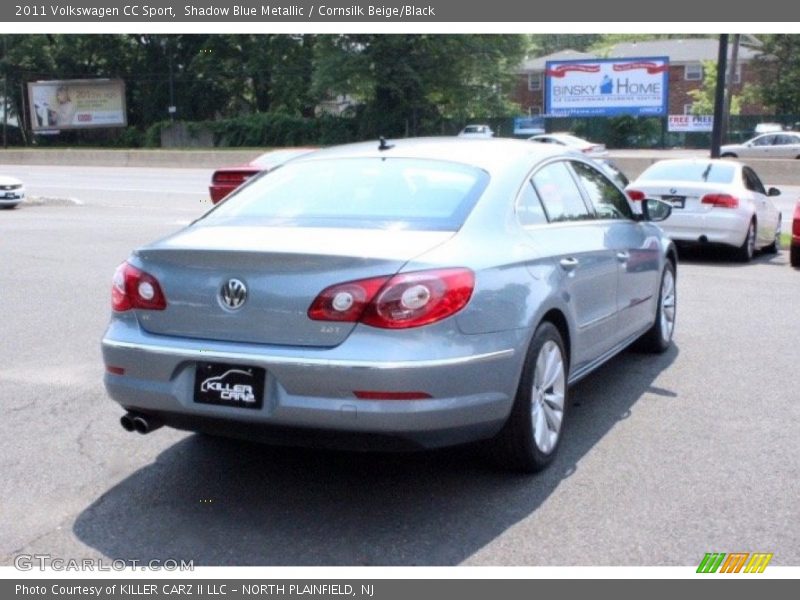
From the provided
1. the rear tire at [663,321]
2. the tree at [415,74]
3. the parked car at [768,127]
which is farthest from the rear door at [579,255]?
the tree at [415,74]

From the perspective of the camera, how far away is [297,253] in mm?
4508

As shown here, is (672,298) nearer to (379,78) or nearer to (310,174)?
(310,174)

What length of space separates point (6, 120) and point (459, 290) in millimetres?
71399

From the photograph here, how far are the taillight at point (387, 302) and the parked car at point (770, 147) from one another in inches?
1621

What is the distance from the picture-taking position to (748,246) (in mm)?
13625

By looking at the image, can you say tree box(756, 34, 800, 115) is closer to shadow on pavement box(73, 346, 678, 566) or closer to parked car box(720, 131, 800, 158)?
parked car box(720, 131, 800, 158)

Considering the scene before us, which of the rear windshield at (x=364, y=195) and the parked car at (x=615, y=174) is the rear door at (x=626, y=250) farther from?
the rear windshield at (x=364, y=195)

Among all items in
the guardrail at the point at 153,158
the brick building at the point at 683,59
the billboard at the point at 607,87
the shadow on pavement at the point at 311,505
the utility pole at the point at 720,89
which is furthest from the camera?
the brick building at the point at 683,59

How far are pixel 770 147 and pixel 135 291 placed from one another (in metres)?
43.5

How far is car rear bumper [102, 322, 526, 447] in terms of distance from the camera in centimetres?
432

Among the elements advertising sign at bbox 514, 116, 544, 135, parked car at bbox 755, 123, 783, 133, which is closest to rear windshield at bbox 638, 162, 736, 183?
parked car at bbox 755, 123, 783, 133

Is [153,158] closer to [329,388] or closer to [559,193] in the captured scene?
[559,193]

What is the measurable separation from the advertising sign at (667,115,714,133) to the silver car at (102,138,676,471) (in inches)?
1991

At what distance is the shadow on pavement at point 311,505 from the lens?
14.1 feet
